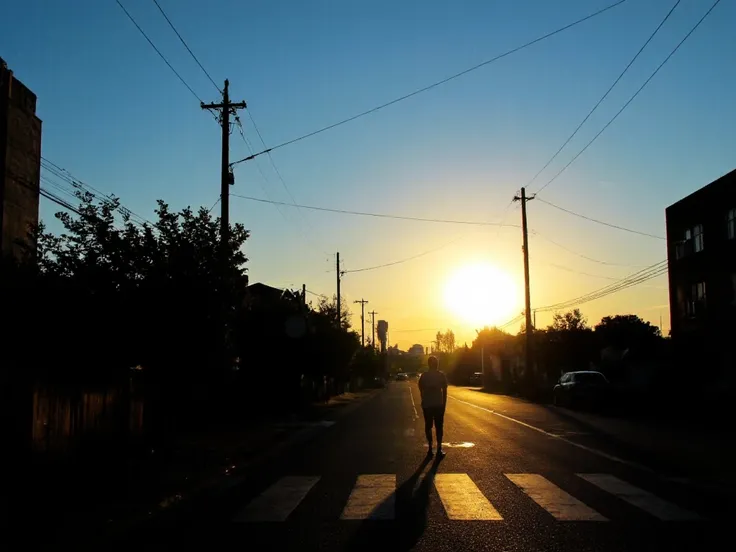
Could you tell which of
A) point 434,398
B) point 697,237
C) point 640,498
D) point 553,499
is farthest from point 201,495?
point 697,237

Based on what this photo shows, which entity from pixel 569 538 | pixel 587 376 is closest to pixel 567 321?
pixel 587 376

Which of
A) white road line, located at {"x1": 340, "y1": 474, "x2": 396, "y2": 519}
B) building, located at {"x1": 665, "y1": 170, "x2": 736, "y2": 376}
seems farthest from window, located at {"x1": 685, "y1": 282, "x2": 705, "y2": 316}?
white road line, located at {"x1": 340, "y1": 474, "x2": 396, "y2": 519}

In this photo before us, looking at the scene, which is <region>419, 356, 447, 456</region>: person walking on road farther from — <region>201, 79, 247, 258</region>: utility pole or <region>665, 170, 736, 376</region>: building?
<region>665, 170, 736, 376</region>: building

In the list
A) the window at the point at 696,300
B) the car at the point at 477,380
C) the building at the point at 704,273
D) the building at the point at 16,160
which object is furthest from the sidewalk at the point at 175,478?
the car at the point at 477,380

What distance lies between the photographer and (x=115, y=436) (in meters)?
12.7

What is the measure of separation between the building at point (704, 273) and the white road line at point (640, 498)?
67.1 feet

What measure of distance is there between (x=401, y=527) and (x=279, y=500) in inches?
89.1

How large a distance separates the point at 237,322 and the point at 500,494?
21.5 ft

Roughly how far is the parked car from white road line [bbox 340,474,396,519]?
68.6 feet

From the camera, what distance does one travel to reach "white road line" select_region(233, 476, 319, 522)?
8719 millimetres

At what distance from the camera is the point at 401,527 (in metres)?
8.08

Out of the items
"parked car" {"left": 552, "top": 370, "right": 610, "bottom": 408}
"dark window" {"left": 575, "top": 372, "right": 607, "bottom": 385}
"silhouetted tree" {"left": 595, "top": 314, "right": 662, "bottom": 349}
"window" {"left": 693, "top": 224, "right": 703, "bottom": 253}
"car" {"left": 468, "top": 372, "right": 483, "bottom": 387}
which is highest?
"window" {"left": 693, "top": 224, "right": 703, "bottom": 253}

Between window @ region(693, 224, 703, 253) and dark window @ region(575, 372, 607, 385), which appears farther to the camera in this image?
window @ region(693, 224, 703, 253)

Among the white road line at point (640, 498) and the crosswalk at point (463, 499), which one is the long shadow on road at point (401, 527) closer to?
the crosswalk at point (463, 499)
